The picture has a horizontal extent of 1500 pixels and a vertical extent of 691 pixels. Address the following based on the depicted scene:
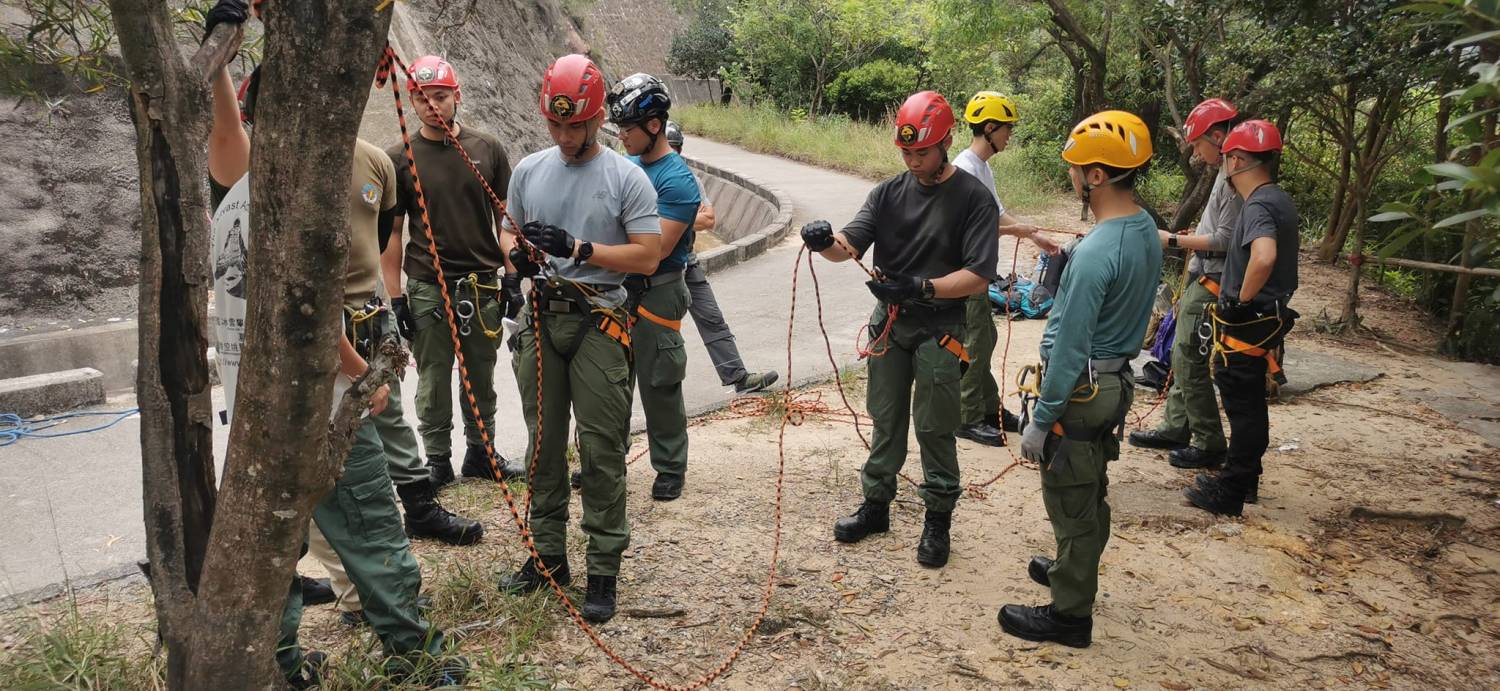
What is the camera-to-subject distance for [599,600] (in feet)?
12.7

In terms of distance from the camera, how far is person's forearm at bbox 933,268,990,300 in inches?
163

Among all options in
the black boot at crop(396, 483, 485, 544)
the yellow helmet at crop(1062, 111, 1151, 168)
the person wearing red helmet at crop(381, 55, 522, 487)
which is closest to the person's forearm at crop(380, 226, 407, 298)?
the person wearing red helmet at crop(381, 55, 522, 487)

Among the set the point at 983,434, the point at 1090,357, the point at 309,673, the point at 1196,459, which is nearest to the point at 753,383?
the point at 983,434

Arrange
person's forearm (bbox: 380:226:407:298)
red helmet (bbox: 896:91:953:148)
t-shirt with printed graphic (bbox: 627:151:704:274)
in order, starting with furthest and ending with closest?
person's forearm (bbox: 380:226:407:298) → t-shirt with printed graphic (bbox: 627:151:704:274) → red helmet (bbox: 896:91:953:148)

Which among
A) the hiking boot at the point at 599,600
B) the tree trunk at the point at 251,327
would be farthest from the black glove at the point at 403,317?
the tree trunk at the point at 251,327

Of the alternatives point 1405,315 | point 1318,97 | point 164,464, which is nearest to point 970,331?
point 164,464

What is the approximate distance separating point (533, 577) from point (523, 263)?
1230 millimetres

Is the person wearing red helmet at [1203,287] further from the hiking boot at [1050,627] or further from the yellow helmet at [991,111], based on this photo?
the hiking boot at [1050,627]

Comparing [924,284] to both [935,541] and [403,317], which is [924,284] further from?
[403,317]

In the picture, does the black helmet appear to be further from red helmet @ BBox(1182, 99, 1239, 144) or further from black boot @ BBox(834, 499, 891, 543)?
red helmet @ BBox(1182, 99, 1239, 144)

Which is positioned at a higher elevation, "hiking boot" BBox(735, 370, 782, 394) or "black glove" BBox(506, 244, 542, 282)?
"black glove" BBox(506, 244, 542, 282)

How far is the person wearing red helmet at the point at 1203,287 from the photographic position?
5.46 meters

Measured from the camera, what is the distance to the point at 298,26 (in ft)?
6.39

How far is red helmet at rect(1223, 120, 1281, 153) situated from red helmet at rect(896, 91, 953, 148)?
5.43ft
